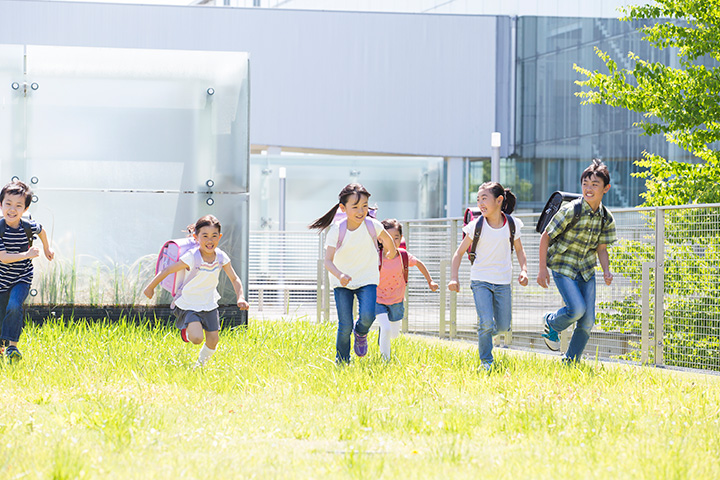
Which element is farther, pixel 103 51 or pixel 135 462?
pixel 103 51

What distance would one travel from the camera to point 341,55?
30.1 m

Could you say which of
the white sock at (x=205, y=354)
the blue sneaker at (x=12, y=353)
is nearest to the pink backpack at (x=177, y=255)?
the white sock at (x=205, y=354)

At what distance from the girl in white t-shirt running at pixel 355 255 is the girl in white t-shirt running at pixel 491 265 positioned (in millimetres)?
645

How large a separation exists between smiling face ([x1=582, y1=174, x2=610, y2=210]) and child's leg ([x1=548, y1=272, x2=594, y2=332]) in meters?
0.64

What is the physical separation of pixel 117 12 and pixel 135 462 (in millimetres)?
27596

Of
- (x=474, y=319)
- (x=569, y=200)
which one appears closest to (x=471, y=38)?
(x=474, y=319)

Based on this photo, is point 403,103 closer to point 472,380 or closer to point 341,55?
point 341,55

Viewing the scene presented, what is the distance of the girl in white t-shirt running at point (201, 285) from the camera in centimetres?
752

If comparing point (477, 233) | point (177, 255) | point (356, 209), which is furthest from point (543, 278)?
point (177, 255)

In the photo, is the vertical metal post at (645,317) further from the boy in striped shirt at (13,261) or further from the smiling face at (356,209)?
the boy in striped shirt at (13,261)

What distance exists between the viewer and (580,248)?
7570mm

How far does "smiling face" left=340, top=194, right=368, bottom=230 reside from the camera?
A: 301 inches

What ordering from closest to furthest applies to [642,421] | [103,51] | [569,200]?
[642,421] < [569,200] < [103,51]

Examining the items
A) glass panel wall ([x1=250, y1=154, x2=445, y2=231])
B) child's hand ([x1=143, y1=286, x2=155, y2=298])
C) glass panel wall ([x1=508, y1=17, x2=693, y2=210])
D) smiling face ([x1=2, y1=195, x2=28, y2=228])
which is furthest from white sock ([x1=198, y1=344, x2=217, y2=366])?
glass panel wall ([x1=508, y1=17, x2=693, y2=210])
